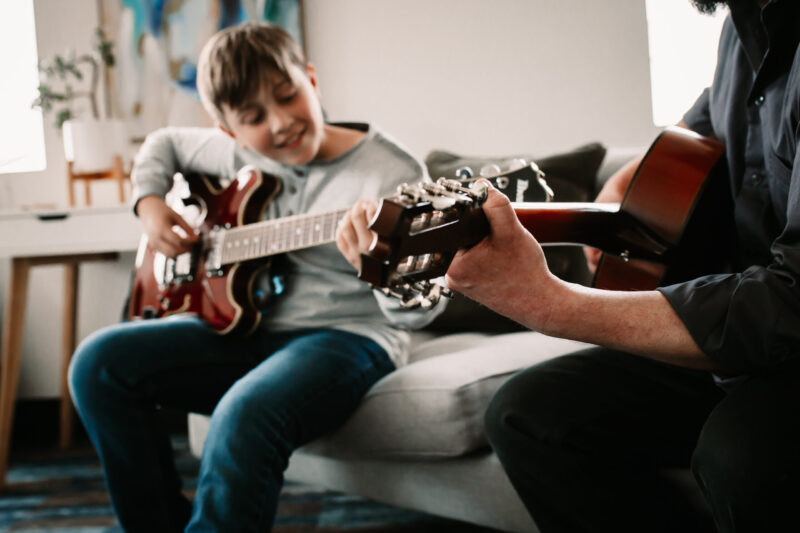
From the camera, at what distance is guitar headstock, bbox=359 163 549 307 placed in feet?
1.72

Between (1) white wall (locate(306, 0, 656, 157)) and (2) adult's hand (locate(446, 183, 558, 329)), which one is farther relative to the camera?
(1) white wall (locate(306, 0, 656, 157))

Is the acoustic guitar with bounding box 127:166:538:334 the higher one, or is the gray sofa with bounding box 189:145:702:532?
the acoustic guitar with bounding box 127:166:538:334

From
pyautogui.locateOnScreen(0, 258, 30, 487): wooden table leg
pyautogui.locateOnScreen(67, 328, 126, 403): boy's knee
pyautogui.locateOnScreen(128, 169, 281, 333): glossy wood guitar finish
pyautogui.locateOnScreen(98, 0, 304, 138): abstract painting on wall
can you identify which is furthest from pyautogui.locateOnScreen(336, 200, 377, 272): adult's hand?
pyautogui.locateOnScreen(98, 0, 304, 138): abstract painting on wall

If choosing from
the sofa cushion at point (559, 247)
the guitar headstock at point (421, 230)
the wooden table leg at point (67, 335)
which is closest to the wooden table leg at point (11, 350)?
the wooden table leg at point (67, 335)

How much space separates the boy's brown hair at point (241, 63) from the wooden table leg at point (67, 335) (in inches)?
53.0

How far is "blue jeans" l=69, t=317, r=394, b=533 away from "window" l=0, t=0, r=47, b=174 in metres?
1.72

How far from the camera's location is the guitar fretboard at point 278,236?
1132 millimetres

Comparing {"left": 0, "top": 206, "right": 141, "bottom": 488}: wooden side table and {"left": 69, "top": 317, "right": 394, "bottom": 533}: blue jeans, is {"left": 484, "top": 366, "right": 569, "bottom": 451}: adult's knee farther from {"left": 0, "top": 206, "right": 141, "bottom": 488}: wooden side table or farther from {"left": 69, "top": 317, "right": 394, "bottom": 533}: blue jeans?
{"left": 0, "top": 206, "right": 141, "bottom": 488}: wooden side table

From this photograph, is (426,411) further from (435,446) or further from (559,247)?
(559,247)

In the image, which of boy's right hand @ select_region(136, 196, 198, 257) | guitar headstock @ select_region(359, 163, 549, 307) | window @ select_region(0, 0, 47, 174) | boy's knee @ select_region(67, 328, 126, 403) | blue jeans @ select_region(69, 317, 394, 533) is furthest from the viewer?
window @ select_region(0, 0, 47, 174)

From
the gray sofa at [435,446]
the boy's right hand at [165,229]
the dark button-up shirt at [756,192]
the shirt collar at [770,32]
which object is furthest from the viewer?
the boy's right hand at [165,229]

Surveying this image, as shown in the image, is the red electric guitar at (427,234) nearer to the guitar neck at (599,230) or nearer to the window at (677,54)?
the guitar neck at (599,230)

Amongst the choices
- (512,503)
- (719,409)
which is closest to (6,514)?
(512,503)

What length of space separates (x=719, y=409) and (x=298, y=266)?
2.76 ft
